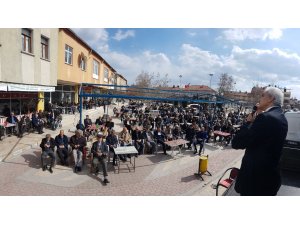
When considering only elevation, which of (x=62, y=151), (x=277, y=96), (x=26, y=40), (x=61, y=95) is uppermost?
(x=26, y=40)

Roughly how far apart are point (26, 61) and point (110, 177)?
32.5ft

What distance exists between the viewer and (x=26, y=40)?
12.9m

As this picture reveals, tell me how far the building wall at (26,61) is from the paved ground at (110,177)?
4.38m

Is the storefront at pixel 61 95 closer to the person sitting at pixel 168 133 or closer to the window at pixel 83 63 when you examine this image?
the window at pixel 83 63

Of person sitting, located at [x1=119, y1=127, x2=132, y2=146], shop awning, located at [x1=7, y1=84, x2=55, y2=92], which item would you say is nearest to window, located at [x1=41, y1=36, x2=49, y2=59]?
shop awning, located at [x1=7, y1=84, x2=55, y2=92]

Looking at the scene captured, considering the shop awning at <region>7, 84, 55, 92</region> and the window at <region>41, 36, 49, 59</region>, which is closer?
the shop awning at <region>7, 84, 55, 92</region>

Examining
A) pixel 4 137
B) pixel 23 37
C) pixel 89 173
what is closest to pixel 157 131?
pixel 89 173

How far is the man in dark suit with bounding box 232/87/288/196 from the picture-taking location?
Answer: 219cm

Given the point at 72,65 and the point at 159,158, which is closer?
the point at 159,158

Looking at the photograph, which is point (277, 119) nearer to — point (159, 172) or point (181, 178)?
point (181, 178)

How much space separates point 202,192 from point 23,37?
12.8 meters

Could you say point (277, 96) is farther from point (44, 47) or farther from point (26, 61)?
point (44, 47)

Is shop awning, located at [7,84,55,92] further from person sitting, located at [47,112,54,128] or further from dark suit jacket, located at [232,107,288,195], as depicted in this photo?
dark suit jacket, located at [232,107,288,195]

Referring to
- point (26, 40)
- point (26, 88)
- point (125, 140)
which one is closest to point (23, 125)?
point (26, 88)
